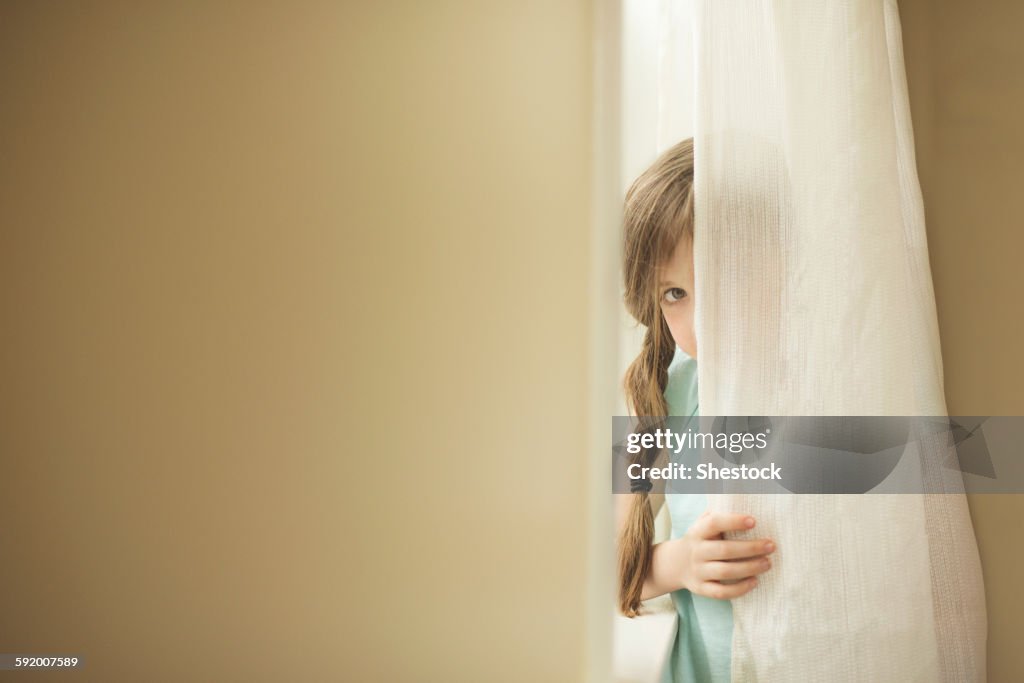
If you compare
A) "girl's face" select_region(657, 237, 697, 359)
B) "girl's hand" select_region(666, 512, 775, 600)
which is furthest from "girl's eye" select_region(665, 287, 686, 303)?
"girl's hand" select_region(666, 512, 775, 600)

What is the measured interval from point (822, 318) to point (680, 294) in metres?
0.15

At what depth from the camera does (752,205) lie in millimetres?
679

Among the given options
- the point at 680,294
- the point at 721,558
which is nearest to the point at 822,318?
the point at 680,294

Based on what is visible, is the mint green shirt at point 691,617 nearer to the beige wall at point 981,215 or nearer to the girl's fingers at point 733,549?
the girl's fingers at point 733,549

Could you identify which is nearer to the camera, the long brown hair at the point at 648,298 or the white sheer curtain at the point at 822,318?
→ the white sheer curtain at the point at 822,318

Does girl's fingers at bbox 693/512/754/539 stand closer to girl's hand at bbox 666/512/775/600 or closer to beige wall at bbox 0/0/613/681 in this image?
girl's hand at bbox 666/512/775/600

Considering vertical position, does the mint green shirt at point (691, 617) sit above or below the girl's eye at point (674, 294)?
below

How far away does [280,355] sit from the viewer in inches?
26.2

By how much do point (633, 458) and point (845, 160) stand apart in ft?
1.28

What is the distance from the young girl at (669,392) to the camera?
692 mm

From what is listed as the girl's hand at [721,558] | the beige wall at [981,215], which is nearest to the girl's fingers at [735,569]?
the girl's hand at [721,558]

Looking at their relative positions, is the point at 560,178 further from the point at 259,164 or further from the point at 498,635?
the point at 498,635

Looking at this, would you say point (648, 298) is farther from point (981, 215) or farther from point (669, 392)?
point (981, 215)

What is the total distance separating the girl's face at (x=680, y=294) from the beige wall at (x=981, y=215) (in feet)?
0.96
